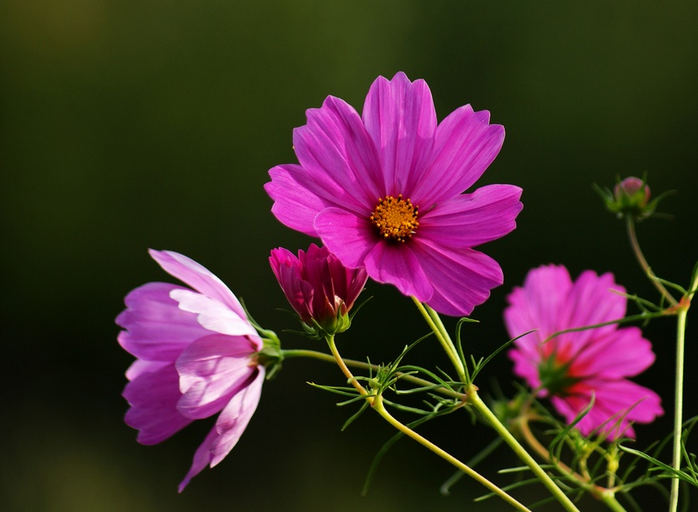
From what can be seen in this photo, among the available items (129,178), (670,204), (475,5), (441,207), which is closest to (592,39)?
(475,5)

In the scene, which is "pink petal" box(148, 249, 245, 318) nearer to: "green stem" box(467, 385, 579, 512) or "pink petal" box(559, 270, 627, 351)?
"green stem" box(467, 385, 579, 512)

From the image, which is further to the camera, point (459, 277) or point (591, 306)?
point (591, 306)

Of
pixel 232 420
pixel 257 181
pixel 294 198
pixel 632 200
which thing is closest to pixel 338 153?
pixel 294 198

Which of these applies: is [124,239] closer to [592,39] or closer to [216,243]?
[216,243]

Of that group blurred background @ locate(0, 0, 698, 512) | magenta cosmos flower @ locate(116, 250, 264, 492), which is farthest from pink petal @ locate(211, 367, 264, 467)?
blurred background @ locate(0, 0, 698, 512)

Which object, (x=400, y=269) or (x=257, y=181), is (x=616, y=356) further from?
(x=257, y=181)
